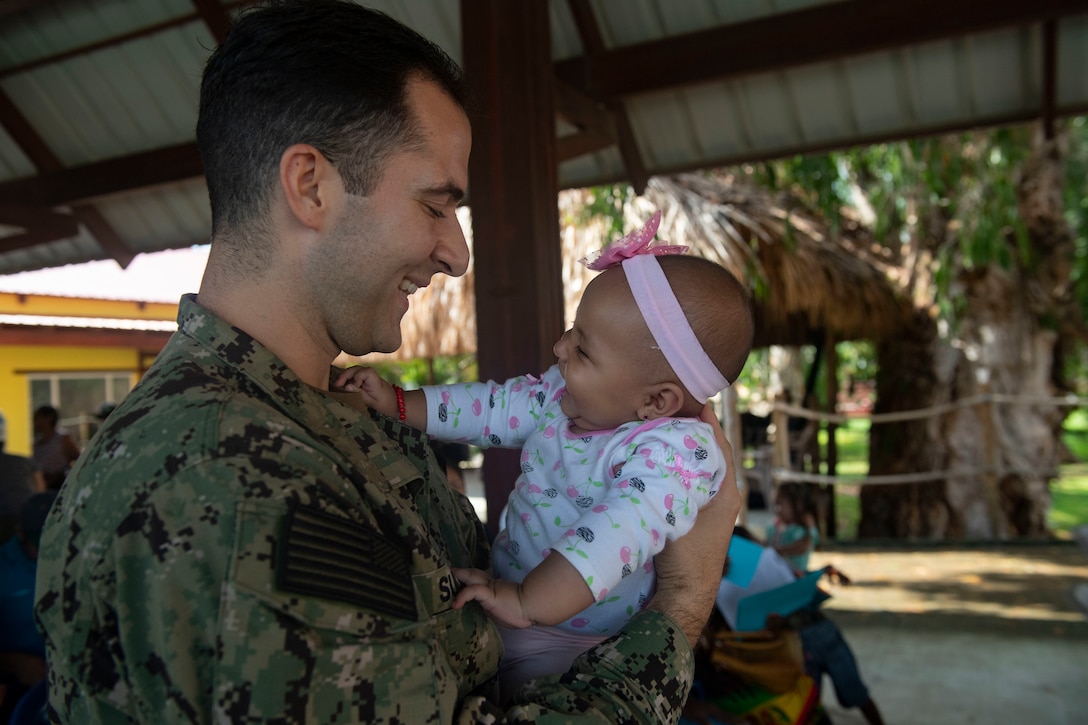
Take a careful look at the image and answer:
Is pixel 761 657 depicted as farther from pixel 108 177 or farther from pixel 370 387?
pixel 108 177

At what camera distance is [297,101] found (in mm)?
1166

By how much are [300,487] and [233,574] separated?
116 mm

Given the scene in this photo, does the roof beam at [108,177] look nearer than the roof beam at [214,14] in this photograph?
No

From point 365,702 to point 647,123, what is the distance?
13.3 feet

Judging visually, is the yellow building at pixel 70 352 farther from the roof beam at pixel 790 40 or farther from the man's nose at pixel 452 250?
the man's nose at pixel 452 250

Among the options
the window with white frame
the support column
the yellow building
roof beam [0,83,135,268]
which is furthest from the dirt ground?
the window with white frame

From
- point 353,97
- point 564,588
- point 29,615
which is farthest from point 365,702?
point 29,615

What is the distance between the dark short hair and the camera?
1.17m

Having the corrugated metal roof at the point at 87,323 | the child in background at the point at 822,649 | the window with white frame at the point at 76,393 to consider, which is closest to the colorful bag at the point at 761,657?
the child in background at the point at 822,649

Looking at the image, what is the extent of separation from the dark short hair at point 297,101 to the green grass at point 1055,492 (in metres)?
9.24

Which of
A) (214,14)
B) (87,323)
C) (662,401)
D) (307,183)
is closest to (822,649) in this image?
(662,401)

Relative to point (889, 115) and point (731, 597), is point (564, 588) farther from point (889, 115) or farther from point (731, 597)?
point (889, 115)

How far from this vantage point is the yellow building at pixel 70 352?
33.1 ft

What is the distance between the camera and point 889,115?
4270 mm
